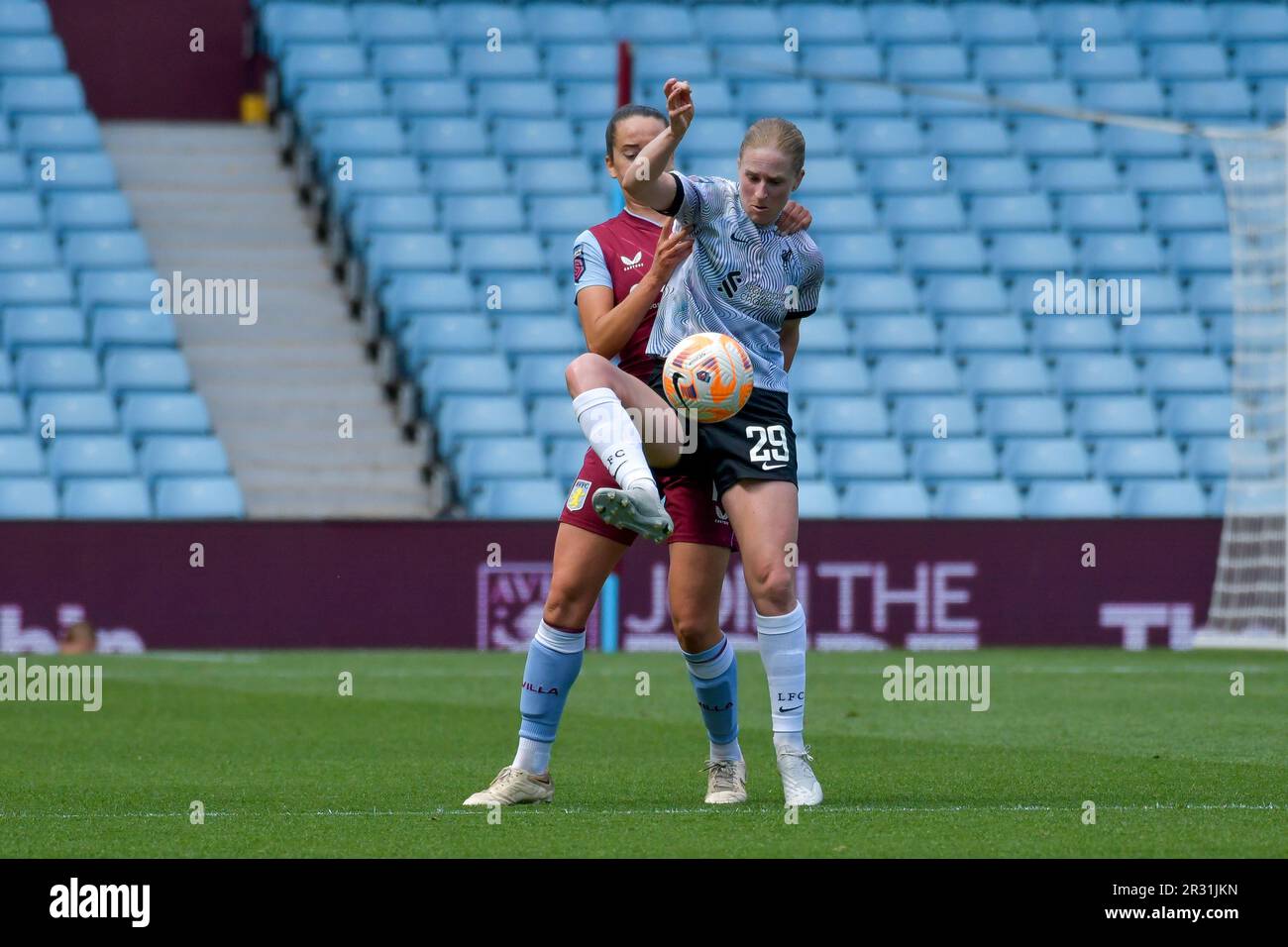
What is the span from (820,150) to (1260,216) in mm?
4624

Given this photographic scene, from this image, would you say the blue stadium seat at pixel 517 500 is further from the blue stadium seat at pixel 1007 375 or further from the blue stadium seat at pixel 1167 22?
the blue stadium seat at pixel 1167 22

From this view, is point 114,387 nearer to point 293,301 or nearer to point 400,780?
point 293,301

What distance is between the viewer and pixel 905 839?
17.1ft

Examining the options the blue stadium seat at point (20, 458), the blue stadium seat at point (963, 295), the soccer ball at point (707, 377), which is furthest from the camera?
the blue stadium seat at point (963, 295)

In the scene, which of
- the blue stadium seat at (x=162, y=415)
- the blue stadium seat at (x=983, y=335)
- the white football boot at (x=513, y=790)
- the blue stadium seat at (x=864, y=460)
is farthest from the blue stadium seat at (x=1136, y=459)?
the white football boot at (x=513, y=790)

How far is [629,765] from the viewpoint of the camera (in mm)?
7402

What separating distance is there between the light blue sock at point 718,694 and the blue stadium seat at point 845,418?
9.68 meters

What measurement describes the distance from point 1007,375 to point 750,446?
36.2ft

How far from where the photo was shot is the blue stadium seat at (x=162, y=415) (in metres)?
15.2

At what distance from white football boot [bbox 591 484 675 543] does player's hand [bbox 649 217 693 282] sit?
694mm

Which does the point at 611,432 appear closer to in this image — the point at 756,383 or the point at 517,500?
the point at 756,383

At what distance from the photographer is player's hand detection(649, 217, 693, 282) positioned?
5.94 meters

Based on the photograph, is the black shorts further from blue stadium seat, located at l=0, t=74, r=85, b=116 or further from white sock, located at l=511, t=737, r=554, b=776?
blue stadium seat, located at l=0, t=74, r=85, b=116
